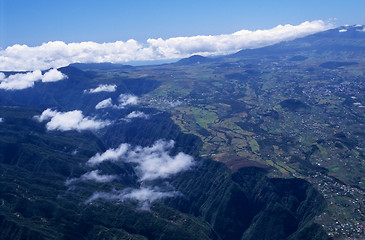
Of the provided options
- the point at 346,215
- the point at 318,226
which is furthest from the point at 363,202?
the point at 318,226

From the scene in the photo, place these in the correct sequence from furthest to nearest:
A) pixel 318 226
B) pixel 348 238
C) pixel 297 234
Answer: pixel 297 234 < pixel 318 226 < pixel 348 238

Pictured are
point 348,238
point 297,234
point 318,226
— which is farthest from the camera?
point 297,234

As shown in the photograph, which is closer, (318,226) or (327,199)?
(318,226)

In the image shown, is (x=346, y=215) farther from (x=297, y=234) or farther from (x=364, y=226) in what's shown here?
(x=297, y=234)

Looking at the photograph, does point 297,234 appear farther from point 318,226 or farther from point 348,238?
point 348,238

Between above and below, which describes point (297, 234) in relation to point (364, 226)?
below

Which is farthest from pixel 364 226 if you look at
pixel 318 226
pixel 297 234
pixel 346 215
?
pixel 297 234

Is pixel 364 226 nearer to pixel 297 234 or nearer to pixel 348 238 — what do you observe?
pixel 348 238

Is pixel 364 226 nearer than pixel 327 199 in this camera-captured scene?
Yes
